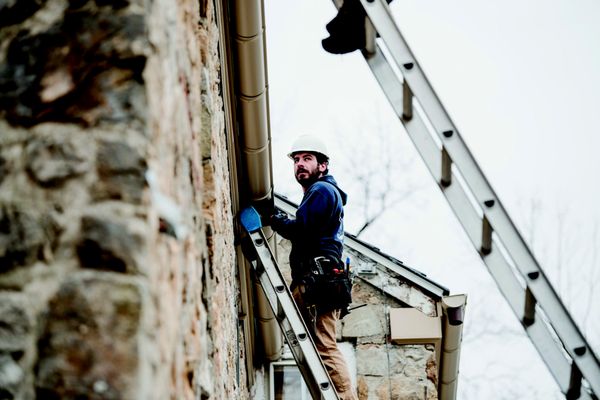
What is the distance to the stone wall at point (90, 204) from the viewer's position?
158 centimetres

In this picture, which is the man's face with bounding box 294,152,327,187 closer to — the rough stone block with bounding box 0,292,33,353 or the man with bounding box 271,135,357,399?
the man with bounding box 271,135,357,399

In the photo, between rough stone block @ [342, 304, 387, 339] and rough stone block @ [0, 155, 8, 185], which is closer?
rough stone block @ [0, 155, 8, 185]

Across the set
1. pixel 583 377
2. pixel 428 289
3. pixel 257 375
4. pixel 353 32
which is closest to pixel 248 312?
pixel 257 375

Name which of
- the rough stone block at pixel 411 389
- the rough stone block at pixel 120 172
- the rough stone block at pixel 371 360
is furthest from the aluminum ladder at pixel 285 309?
the rough stone block at pixel 120 172

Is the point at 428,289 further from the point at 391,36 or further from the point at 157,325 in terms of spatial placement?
the point at 157,325

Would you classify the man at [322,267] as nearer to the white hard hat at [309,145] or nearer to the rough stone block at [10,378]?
the white hard hat at [309,145]

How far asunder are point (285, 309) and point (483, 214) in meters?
1.89

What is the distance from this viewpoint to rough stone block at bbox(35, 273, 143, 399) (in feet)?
5.04

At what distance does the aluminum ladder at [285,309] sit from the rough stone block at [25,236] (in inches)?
126

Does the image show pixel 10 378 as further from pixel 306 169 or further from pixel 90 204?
pixel 306 169

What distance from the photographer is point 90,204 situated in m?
1.70

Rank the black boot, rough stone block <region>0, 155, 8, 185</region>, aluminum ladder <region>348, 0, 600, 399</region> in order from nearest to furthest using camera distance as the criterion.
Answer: rough stone block <region>0, 155, 8, 185</region> < aluminum ladder <region>348, 0, 600, 399</region> < the black boot

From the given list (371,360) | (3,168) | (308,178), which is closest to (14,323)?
(3,168)

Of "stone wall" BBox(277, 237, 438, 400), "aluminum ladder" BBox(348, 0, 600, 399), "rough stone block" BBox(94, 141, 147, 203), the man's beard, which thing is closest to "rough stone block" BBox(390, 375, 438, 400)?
"stone wall" BBox(277, 237, 438, 400)
